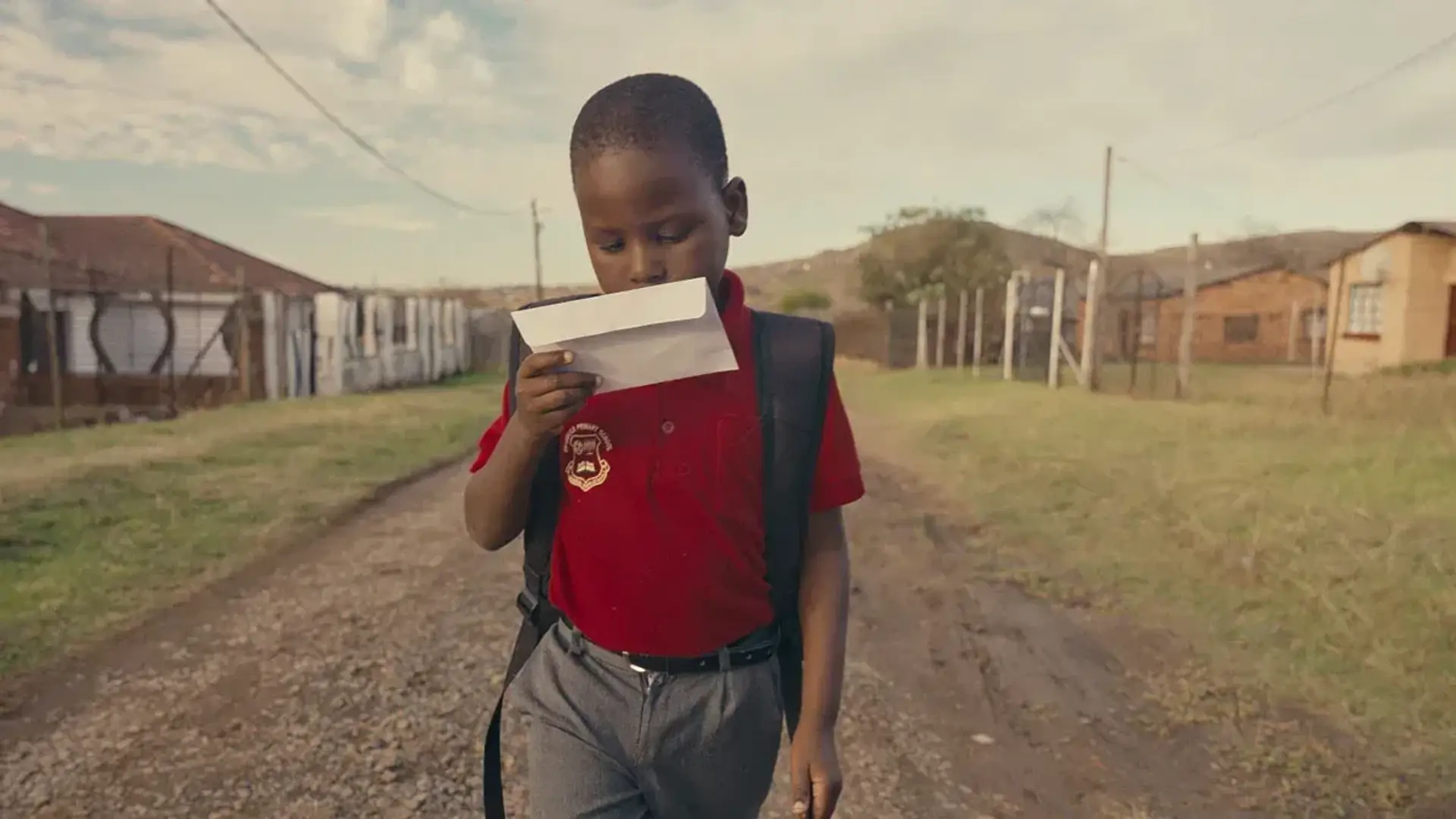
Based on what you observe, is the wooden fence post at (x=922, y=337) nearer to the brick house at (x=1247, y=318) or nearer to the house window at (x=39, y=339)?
the brick house at (x=1247, y=318)

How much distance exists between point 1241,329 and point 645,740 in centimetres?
4189

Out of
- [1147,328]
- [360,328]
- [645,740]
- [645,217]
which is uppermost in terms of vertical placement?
[645,217]

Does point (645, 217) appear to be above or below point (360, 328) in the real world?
above

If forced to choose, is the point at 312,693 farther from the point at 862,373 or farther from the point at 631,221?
the point at 862,373

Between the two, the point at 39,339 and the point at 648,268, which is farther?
the point at 39,339

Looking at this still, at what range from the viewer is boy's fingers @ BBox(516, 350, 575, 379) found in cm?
150

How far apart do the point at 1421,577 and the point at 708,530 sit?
522 centimetres

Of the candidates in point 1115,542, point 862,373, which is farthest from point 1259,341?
point 1115,542

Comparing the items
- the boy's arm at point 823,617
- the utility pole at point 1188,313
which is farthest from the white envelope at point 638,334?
the utility pole at point 1188,313

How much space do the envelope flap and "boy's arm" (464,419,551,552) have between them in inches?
7.8

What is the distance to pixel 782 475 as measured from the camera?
1665 millimetres

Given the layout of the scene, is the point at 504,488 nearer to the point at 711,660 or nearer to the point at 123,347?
the point at 711,660

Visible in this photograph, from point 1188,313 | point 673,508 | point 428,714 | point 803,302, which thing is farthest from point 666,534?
point 803,302

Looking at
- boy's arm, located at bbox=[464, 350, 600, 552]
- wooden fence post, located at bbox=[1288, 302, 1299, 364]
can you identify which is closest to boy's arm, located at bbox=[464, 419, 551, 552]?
boy's arm, located at bbox=[464, 350, 600, 552]
